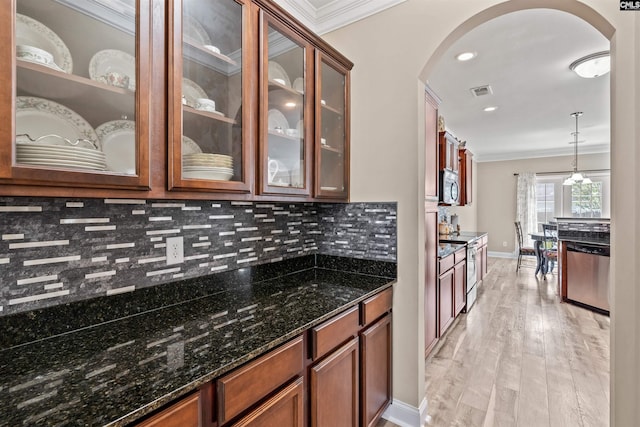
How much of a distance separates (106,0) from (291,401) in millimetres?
1498

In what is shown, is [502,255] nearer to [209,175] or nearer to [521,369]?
[521,369]

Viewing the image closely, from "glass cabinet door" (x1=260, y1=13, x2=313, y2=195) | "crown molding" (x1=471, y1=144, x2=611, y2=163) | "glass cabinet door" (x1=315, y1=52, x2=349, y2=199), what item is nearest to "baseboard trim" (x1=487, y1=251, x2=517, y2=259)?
"crown molding" (x1=471, y1=144, x2=611, y2=163)

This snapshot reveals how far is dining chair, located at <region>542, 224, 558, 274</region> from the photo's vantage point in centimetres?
526

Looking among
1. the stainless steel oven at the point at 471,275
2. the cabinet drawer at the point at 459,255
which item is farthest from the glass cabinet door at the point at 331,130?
the stainless steel oven at the point at 471,275

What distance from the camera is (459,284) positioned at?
11.1 feet

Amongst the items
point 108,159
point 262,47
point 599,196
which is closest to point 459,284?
point 262,47

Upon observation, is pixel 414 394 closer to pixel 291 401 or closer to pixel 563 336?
pixel 291 401

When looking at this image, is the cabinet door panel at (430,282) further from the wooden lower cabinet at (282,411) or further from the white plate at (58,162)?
the white plate at (58,162)

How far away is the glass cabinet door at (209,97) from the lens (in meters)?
1.05

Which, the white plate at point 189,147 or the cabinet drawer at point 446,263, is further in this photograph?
the cabinet drawer at point 446,263

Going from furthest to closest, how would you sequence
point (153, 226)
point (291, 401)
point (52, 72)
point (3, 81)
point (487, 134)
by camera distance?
point (487, 134)
point (153, 226)
point (291, 401)
point (52, 72)
point (3, 81)

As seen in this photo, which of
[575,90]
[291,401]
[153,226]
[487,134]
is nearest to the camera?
[291,401]

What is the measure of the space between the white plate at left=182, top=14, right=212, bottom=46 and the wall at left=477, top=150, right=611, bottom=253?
8.05 metres

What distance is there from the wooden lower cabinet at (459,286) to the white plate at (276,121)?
8.06 feet
